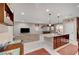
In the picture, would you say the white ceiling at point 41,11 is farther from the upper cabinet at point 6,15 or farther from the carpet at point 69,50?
the carpet at point 69,50

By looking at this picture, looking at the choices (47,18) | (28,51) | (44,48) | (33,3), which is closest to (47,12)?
(47,18)

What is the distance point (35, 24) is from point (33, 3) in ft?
1.36

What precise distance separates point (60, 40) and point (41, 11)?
2.29 ft

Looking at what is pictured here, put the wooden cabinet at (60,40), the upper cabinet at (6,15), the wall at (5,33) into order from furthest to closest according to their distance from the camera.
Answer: the wooden cabinet at (60,40), the wall at (5,33), the upper cabinet at (6,15)

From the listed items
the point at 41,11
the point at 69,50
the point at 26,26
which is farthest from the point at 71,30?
the point at 26,26

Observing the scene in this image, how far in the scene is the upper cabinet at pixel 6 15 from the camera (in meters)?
2.02

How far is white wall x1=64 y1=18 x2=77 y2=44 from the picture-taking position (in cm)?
225

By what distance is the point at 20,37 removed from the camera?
87.7 inches

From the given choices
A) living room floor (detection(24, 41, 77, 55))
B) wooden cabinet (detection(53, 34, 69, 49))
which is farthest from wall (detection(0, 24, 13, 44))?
wooden cabinet (detection(53, 34, 69, 49))

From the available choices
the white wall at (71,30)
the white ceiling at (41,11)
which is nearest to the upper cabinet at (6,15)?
the white ceiling at (41,11)

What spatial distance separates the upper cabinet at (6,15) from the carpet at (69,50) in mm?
1117

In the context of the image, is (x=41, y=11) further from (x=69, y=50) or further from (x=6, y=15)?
(x=69, y=50)

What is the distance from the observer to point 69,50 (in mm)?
2264

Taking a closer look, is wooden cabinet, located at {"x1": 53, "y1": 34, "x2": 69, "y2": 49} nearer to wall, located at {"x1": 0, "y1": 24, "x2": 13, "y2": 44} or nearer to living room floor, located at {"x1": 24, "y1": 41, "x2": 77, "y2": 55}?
living room floor, located at {"x1": 24, "y1": 41, "x2": 77, "y2": 55}
